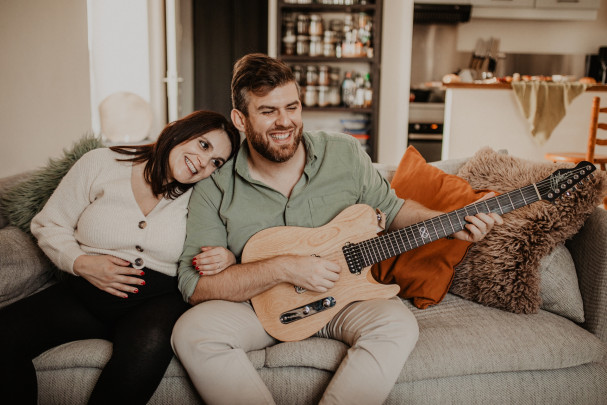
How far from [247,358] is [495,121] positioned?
130 inches

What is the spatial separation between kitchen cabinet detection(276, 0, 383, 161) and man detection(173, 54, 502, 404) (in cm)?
260

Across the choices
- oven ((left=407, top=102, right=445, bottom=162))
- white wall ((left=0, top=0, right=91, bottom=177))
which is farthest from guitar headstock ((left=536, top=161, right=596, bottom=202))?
oven ((left=407, top=102, right=445, bottom=162))

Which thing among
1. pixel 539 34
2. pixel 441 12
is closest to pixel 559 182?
pixel 441 12

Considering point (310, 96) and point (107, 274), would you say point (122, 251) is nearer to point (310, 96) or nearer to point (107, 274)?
point (107, 274)

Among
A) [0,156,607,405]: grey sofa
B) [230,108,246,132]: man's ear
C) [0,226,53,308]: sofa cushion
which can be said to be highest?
[230,108,246,132]: man's ear

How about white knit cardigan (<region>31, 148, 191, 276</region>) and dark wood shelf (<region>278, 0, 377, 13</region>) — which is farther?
dark wood shelf (<region>278, 0, 377, 13</region>)

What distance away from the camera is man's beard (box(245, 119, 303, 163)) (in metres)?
1.51

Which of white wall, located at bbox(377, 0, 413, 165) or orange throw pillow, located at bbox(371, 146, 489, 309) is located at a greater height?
white wall, located at bbox(377, 0, 413, 165)

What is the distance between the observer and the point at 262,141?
4.96 feet

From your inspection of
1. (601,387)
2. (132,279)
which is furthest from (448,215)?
(132,279)

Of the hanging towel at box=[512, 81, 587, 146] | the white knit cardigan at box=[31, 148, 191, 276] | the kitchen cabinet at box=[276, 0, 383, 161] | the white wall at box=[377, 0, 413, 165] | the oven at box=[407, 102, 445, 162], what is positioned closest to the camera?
the white knit cardigan at box=[31, 148, 191, 276]

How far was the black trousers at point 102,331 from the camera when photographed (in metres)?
1.25

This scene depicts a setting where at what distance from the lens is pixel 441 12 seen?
530cm

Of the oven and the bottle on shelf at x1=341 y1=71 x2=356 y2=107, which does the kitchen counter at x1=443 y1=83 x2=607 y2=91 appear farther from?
the oven
